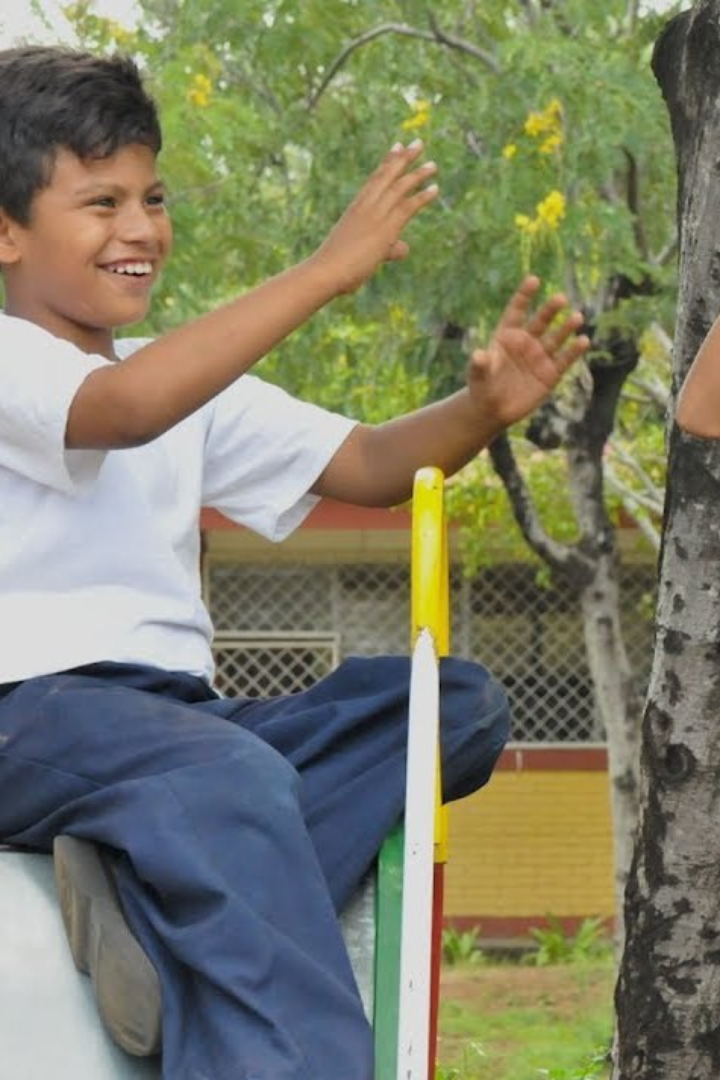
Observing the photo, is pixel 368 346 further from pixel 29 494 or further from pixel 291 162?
pixel 29 494

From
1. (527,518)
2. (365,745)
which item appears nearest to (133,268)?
(365,745)

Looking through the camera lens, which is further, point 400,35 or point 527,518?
point 527,518

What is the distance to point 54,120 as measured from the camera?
298 centimetres

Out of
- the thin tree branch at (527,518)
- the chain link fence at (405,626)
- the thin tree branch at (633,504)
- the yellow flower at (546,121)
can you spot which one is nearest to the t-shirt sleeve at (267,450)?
the yellow flower at (546,121)

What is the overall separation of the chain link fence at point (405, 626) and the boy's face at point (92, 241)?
32.3ft

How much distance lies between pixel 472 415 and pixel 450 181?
5.29 metres

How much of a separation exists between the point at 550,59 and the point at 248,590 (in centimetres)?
580

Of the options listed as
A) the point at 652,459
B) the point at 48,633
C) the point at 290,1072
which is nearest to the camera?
the point at 290,1072

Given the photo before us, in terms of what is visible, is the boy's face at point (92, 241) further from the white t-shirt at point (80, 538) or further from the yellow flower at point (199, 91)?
the yellow flower at point (199, 91)

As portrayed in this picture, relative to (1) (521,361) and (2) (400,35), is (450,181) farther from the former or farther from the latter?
(1) (521,361)

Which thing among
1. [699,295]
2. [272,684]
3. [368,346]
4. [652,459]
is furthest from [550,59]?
[272,684]

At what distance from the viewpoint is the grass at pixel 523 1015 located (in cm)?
948

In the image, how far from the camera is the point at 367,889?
2846 millimetres

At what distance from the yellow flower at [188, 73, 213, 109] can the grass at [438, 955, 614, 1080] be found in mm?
3548
